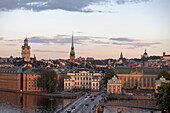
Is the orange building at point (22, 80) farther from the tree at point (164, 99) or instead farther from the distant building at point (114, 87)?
the tree at point (164, 99)

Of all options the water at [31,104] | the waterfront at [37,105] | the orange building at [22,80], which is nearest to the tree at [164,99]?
the waterfront at [37,105]

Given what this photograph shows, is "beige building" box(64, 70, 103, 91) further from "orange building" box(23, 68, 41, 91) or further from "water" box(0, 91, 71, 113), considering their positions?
"water" box(0, 91, 71, 113)

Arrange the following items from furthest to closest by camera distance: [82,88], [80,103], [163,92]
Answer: [82,88]
[80,103]
[163,92]

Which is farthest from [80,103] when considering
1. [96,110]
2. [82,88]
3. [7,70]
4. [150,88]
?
[7,70]

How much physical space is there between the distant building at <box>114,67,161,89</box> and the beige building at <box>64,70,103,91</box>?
13.6m

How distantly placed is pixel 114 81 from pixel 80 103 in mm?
31869

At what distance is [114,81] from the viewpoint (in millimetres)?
128500

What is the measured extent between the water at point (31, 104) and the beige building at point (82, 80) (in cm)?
2121

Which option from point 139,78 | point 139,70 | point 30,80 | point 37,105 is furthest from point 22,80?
point 139,70

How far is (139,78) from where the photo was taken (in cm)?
14912

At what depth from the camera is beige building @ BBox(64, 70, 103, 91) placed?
464ft

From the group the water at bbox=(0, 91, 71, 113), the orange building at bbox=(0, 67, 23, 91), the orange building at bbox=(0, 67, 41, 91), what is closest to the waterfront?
the water at bbox=(0, 91, 71, 113)

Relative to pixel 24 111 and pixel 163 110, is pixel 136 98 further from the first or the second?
pixel 24 111

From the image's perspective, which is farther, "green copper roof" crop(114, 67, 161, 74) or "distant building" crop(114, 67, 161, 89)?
"green copper roof" crop(114, 67, 161, 74)
